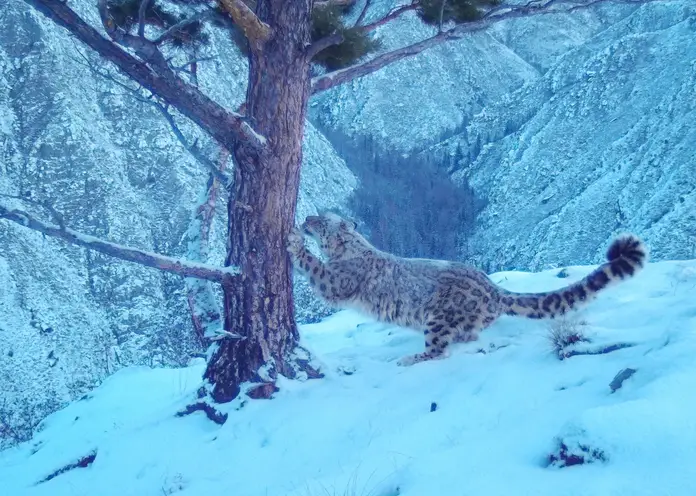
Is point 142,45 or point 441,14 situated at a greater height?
point 441,14

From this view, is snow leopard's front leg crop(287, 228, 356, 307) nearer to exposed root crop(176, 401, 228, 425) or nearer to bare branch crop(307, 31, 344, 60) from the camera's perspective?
exposed root crop(176, 401, 228, 425)

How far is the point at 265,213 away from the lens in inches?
215

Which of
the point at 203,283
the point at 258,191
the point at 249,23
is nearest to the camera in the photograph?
the point at 249,23

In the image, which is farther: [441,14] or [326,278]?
[326,278]

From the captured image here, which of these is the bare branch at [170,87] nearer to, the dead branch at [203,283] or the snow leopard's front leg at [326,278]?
the snow leopard's front leg at [326,278]

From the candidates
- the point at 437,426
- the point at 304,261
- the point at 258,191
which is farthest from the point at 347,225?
the point at 437,426

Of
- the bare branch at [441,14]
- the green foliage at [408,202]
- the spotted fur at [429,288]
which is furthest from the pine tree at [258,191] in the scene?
the green foliage at [408,202]

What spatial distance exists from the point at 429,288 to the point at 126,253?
2.85 metres

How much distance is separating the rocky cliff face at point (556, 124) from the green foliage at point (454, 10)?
5.63 feet

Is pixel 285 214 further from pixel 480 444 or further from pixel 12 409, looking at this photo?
pixel 12 409

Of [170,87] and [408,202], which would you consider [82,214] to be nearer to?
[170,87]

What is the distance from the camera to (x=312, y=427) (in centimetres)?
473

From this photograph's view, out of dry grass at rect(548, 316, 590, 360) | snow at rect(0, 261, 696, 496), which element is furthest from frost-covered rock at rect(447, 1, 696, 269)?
dry grass at rect(548, 316, 590, 360)

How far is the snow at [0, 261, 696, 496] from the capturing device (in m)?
3.05
